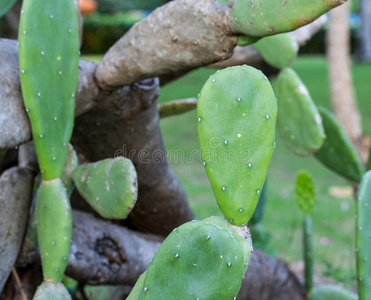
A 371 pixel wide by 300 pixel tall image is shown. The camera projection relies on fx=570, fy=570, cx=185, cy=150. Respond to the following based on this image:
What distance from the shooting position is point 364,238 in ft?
5.88

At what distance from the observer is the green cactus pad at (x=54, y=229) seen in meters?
1.58

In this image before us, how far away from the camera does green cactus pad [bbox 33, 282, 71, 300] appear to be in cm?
154

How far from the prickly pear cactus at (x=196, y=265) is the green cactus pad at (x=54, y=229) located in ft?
1.45

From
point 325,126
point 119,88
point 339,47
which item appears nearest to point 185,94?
point 339,47

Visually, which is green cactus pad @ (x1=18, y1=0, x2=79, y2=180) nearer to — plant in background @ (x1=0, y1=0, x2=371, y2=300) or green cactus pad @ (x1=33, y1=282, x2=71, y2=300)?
plant in background @ (x1=0, y1=0, x2=371, y2=300)

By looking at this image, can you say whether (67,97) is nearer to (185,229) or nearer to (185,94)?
(185,229)

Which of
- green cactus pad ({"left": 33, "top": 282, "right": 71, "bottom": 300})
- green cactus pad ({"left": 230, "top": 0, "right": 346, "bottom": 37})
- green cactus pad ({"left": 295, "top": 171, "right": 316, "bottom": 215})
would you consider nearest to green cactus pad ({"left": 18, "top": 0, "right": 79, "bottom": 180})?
green cactus pad ({"left": 33, "top": 282, "right": 71, "bottom": 300})

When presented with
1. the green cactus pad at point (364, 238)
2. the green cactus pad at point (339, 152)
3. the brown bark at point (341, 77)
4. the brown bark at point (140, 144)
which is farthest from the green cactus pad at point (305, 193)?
the brown bark at point (341, 77)

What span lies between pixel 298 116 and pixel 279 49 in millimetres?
276

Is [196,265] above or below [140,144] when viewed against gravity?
above

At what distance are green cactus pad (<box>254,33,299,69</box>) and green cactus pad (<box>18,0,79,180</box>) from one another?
89 cm

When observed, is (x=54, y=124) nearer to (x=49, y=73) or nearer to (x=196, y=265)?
(x=49, y=73)

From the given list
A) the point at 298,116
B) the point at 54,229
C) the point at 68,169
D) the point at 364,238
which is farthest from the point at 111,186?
the point at 298,116

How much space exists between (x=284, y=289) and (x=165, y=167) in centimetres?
78
